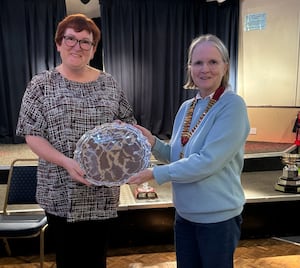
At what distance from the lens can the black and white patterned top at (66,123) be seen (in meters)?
1.08

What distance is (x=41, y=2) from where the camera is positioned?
180 inches

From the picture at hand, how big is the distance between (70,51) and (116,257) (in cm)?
173

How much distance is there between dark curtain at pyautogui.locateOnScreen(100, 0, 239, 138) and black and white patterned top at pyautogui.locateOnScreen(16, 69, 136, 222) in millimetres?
3803

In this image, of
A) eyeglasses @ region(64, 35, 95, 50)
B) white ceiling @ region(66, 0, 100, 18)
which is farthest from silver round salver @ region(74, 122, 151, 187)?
white ceiling @ region(66, 0, 100, 18)

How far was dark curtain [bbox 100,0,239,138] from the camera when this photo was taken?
15.8 feet

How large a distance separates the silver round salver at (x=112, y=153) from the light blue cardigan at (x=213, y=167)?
88mm

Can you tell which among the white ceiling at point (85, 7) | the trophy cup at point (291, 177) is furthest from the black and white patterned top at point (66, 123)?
the white ceiling at point (85, 7)

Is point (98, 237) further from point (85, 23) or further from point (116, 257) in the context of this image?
point (116, 257)

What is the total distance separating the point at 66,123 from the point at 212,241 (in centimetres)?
62

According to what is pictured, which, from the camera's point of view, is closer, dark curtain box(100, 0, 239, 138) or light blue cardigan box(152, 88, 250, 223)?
light blue cardigan box(152, 88, 250, 223)

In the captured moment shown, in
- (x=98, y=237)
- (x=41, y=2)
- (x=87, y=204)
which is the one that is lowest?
(x=98, y=237)

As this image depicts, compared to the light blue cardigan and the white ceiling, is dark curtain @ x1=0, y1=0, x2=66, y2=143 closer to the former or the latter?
the white ceiling

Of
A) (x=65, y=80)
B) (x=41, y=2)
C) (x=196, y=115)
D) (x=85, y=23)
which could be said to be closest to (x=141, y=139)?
(x=196, y=115)

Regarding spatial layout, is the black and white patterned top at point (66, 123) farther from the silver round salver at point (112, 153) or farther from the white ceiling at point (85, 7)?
the white ceiling at point (85, 7)
